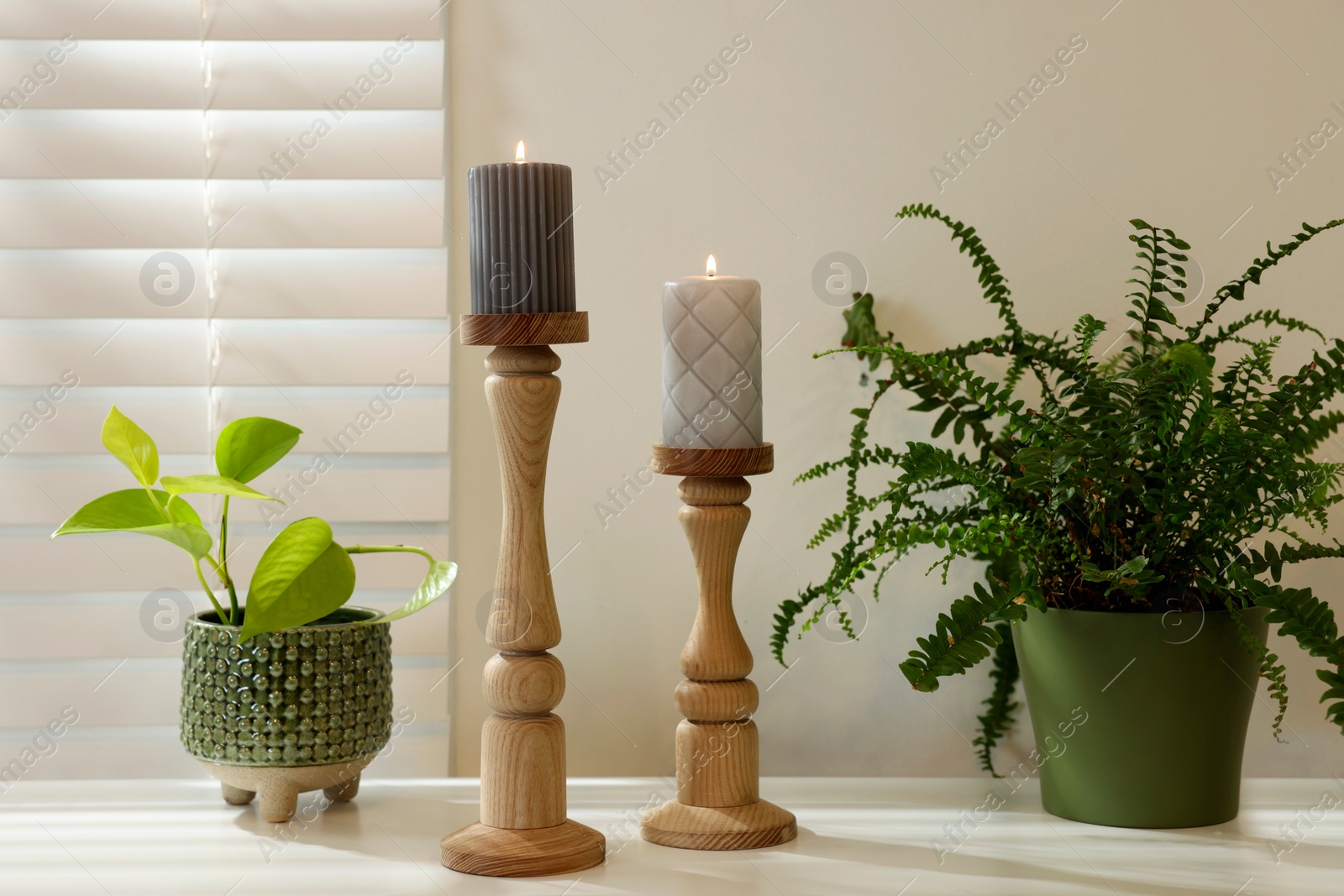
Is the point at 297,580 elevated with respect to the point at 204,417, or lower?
lower

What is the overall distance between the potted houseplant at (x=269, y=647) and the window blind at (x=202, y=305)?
175mm

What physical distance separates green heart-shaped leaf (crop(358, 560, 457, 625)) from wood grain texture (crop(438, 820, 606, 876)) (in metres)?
0.18

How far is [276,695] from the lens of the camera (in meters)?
0.83

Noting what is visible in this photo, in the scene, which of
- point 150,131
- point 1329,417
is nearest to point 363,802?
point 150,131

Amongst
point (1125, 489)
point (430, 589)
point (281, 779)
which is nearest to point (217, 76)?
point (430, 589)

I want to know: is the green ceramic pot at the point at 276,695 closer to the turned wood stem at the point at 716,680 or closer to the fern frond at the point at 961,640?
the turned wood stem at the point at 716,680

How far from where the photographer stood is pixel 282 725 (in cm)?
83

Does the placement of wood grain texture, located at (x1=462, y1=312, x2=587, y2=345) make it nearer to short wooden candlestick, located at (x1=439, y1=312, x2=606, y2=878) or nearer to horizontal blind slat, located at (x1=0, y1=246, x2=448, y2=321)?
short wooden candlestick, located at (x1=439, y1=312, x2=606, y2=878)

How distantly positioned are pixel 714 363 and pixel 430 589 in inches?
11.7

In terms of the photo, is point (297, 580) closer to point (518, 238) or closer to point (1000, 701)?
point (518, 238)

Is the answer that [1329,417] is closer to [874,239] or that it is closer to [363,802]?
[874,239]

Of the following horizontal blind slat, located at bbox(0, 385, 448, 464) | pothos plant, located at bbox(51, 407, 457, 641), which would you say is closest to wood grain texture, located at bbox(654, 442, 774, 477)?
pothos plant, located at bbox(51, 407, 457, 641)

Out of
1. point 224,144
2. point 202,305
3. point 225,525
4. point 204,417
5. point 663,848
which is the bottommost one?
point 663,848

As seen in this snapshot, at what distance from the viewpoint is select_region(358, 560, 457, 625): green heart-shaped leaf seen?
33.9 inches
